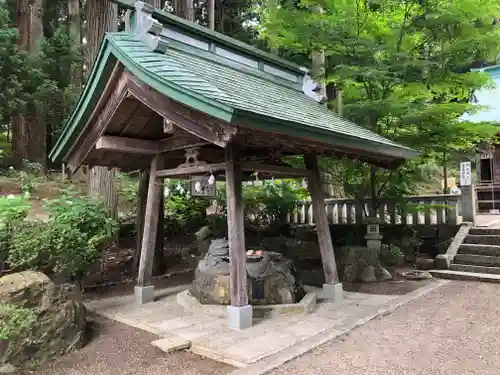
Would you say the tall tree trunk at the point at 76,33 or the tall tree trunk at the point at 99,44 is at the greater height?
the tall tree trunk at the point at 76,33

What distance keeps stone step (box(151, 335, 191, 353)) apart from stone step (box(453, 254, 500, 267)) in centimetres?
732

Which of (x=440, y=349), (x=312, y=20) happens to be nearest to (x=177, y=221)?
(x=312, y=20)

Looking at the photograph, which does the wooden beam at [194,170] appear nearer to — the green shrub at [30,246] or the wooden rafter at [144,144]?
the wooden rafter at [144,144]

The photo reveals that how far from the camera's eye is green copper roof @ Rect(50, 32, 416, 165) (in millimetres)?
4375

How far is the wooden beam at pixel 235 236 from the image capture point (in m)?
5.17

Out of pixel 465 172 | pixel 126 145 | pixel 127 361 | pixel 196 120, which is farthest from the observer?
pixel 465 172

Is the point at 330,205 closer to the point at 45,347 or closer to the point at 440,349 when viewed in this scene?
the point at 440,349

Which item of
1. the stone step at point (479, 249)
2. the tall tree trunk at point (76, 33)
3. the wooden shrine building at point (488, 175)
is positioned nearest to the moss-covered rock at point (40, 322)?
the stone step at point (479, 249)

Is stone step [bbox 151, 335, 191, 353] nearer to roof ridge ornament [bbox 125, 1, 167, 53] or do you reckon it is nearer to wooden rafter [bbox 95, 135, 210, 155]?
wooden rafter [bbox 95, 135, 210, 155]

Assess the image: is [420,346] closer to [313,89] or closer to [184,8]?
[313,89]

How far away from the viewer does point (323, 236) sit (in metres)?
6.91

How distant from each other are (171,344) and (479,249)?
8.03 meters

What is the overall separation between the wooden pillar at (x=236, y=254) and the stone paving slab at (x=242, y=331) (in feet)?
0.62

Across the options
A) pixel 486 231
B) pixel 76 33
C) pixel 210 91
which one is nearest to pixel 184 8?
pixel 76 33
